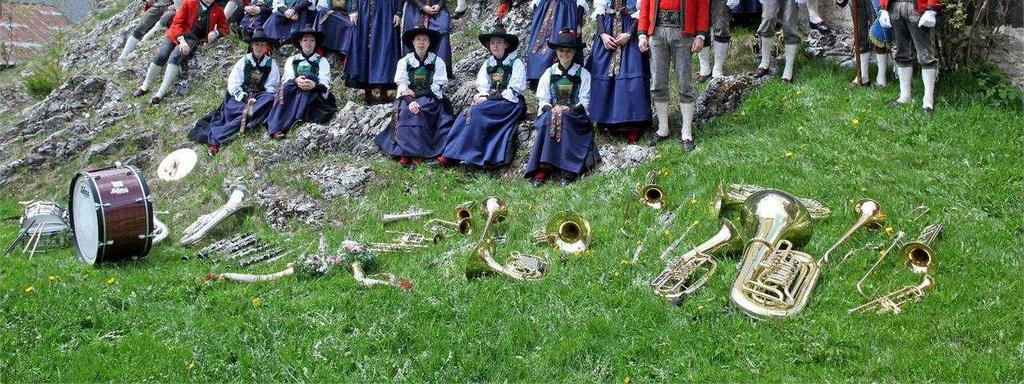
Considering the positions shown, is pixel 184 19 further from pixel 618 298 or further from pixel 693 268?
pixel 693 268

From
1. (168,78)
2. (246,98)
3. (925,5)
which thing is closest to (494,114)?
(246,98)

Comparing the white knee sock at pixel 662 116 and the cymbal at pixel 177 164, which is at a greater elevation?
the white knee sock at pixel 662 116

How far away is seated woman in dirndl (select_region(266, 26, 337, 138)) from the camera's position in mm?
10094

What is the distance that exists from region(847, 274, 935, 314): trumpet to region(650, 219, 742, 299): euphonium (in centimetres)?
92

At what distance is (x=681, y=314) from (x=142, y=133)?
7.69m

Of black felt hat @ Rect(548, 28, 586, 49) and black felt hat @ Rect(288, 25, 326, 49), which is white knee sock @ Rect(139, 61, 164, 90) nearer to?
black felt hat @ Rect(288, 25, 326, 49)

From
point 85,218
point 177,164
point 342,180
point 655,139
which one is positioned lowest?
point 177,164

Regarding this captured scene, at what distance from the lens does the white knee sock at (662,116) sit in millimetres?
8602

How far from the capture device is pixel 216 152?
399 inches

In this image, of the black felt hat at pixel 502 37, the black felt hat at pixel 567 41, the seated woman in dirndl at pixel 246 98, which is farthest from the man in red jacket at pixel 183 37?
the black felt hat at pixel 567 41

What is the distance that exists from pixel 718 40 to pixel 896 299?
4685mm

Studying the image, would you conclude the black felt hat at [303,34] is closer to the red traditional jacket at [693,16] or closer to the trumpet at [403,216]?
the trumpet at [403,216]

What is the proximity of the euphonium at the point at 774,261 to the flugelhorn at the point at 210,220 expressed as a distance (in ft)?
15.0

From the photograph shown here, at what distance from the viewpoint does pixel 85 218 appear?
7.65m
